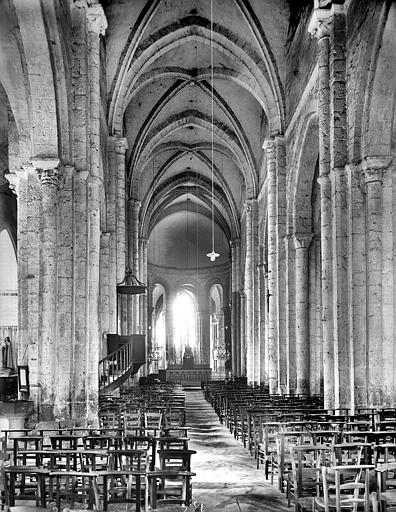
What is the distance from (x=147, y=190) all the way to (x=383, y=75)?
27429 mm

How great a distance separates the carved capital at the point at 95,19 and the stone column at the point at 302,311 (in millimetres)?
10886

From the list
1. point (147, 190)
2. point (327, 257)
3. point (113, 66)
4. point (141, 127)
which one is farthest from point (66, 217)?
point (147, 190)

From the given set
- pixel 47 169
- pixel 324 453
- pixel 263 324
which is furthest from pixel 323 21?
pixel 263 324

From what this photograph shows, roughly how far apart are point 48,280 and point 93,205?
2.60 meters

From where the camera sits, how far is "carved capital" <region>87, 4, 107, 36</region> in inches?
782

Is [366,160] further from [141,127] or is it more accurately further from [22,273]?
[141,127]

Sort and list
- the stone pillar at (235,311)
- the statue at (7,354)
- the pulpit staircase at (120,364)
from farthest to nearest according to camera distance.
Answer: the stone pillar at (235,311)
the statue at (7,354)
the pulpit staircase at (120,364)

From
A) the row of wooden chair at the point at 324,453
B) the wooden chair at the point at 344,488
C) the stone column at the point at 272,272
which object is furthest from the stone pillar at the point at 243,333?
the wooden chair at the point at 344,488

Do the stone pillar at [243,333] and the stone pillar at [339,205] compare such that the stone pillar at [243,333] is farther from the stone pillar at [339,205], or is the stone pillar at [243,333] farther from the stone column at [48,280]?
the stone column at [48,280]

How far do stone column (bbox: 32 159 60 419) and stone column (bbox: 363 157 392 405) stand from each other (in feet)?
24.7

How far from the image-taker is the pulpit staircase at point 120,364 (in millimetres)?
23641

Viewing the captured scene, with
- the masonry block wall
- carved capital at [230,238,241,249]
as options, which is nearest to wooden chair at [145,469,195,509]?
the masonry block wall

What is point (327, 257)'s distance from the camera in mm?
19547

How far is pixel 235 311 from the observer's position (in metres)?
48.1
